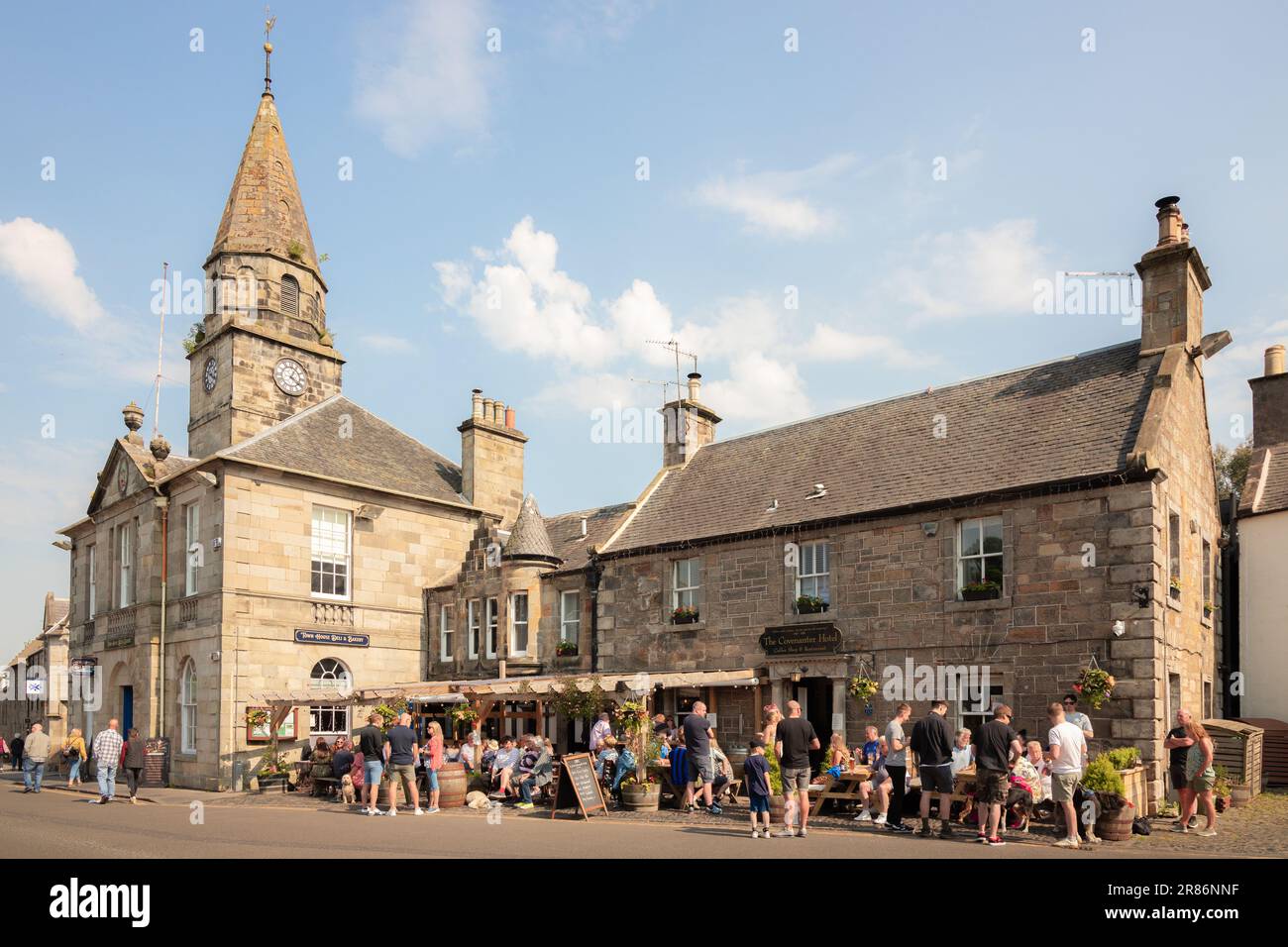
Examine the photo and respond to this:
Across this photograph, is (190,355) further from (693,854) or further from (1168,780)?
(1168,780)

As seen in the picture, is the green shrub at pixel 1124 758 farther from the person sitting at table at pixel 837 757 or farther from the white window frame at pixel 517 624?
the white window frame at pixel 517 624

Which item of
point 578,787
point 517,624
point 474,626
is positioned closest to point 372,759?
point 578,787

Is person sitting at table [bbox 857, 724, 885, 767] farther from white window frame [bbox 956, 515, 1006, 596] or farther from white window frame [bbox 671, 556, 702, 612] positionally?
white window frame [bbox 671, 556, 702, 612]

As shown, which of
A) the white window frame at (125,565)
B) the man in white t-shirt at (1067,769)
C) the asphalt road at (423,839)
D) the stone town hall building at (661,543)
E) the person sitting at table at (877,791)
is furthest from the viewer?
the white window frame at (125,565)

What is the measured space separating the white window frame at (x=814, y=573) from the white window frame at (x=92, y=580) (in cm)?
2082

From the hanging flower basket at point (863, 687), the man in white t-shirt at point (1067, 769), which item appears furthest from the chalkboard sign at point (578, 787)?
the man in white t-shirt at point (1067, 769)

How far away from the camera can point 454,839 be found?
1273 cm

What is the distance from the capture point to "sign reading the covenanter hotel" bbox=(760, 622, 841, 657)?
758 inches

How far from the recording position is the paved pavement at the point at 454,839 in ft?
37.5

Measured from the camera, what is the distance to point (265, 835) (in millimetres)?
13438

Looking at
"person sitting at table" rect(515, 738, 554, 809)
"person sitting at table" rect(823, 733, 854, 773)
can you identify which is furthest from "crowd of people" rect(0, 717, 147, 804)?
"person sitting at table" rect(823, 733, 854, 773)

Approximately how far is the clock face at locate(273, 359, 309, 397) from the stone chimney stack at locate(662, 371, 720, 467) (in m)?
12.3

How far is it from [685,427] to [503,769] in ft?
37.0
